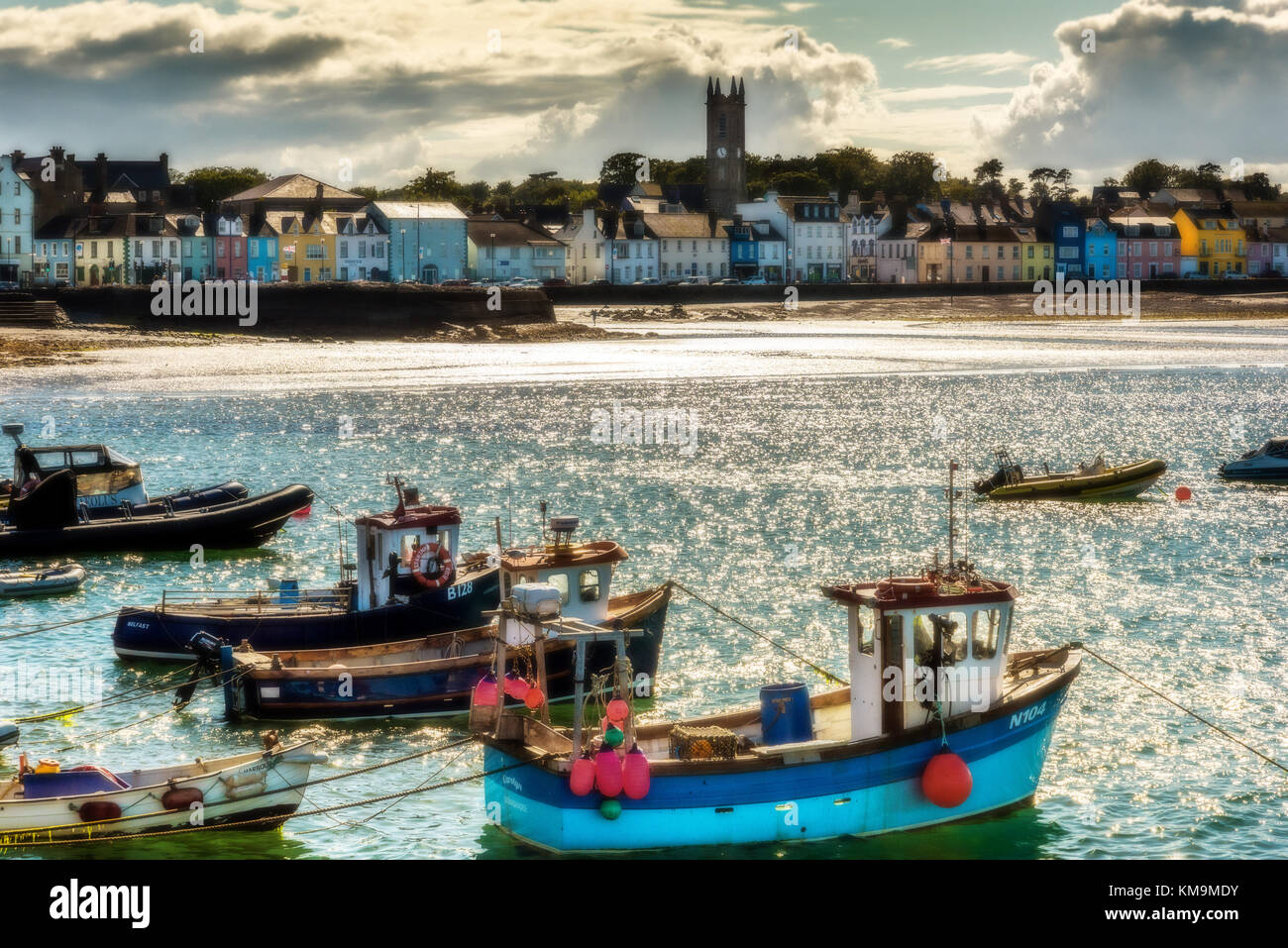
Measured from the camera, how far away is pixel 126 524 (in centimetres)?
3422

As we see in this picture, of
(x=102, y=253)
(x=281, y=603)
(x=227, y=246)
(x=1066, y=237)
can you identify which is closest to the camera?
(x=281, y=603)

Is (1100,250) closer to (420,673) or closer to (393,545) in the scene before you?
(393,545)

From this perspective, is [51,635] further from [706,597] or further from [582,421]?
[582,421]

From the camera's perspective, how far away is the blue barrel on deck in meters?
17.4

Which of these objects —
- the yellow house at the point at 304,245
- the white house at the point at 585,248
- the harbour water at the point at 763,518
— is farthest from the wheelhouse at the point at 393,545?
the white house at the point at 585,248

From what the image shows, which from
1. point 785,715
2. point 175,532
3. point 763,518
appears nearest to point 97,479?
point 175,532

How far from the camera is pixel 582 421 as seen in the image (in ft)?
216

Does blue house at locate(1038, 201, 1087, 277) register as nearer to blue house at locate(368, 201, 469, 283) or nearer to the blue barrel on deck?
blue house at locate(368, 201, 469, 283)

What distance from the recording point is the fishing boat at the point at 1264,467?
48219 mm

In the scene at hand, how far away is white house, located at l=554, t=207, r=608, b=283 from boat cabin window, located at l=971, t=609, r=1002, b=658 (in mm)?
124702

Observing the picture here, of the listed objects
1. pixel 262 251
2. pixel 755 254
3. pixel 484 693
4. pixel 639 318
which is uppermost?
pixel 755 254

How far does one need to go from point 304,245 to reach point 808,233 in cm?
5085
